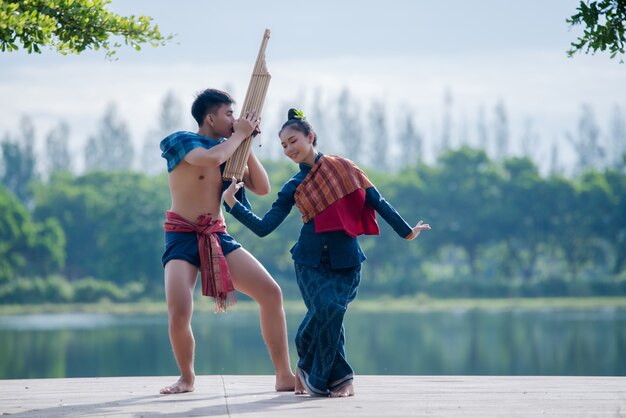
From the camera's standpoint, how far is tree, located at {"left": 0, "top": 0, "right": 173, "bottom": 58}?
224 inches

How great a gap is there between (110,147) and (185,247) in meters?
73.3

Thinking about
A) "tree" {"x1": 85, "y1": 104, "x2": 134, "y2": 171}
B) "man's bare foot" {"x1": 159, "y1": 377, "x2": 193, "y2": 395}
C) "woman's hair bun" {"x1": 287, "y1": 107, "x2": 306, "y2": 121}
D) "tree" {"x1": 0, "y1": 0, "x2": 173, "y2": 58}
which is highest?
"tree" {"x1": 85, "y1": 104, "x2": 134, "y2": 171}

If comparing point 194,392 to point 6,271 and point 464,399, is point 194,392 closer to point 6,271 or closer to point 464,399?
point 464,399

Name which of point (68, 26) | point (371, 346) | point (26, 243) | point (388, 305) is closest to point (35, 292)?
point (26, 243)

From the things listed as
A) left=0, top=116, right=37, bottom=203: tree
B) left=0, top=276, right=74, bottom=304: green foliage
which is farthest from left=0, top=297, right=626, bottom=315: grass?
left=0, top=116, right=37, bottom=203: tree

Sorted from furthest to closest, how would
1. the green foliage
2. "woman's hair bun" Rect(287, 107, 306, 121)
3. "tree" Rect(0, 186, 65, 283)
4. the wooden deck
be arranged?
1. "tree" Rect(0, 186, 65, 283)
2. the green foliage
3. "woman's hair bun" Rect(287, 107, 306, 121)
4. the wooden deck

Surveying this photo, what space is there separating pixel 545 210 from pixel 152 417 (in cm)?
4191

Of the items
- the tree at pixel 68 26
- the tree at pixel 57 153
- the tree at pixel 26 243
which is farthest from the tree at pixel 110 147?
the tree at pixel 68 26

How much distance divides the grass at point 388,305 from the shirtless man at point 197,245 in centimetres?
3034

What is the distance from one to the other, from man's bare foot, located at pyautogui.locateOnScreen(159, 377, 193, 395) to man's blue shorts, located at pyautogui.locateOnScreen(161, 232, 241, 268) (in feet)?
2.08

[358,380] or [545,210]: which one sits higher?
[545,210]

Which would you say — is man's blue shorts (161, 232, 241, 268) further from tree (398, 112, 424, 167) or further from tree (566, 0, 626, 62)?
tree (398, 112, 424, 167)

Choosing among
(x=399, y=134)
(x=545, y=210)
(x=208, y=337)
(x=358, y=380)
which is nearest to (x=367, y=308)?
(x=545, y=210)

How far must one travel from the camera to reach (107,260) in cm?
4303
